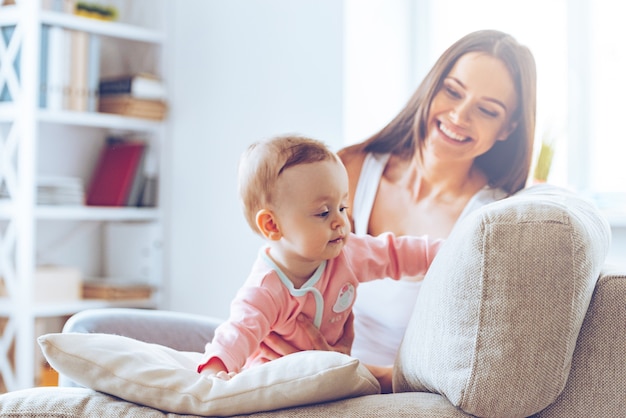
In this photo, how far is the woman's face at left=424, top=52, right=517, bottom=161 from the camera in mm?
1865

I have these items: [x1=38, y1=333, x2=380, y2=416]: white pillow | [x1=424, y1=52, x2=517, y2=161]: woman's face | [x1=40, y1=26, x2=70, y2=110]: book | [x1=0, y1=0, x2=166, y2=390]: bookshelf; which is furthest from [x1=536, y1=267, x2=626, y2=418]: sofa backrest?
[x1=40, y1=26, x2=70, y2=110]: book

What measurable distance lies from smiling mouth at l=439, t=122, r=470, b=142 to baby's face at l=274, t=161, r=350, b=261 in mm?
442

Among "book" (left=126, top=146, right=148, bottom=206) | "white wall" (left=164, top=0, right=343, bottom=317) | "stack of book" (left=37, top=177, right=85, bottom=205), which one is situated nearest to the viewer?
"white wall" (left=164, top=0, right=343, bottom=317)

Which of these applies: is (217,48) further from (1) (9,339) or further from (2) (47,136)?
(1) (9,339)

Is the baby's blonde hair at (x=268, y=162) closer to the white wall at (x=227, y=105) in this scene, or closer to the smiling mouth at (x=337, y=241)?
the smiling mouth at (x=337, y=241)

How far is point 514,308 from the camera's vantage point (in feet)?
3.65

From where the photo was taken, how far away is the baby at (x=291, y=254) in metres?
1.50

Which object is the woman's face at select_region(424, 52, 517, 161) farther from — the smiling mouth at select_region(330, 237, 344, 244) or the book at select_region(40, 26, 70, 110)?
the book at select_region(40, 26, 70, 110)

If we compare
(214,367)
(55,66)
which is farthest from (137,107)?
(214,367)

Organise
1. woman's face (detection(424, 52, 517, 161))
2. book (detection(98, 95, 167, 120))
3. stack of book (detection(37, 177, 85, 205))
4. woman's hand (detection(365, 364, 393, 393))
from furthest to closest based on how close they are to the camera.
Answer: book (detection(98, 95, 167, 120))
stack of book (detection(37, 177, 85, 205))
woman's face (detection(424, 52, 517, 161))
woman's hand (detection(365, 364, 393, 393))

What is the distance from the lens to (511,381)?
1105mm

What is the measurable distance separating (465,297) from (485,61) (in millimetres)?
856

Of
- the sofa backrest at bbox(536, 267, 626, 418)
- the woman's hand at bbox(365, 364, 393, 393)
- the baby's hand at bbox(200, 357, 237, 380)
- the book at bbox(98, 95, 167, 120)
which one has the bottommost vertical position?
the woman's hand at bbox(365, 364, 393, 393)

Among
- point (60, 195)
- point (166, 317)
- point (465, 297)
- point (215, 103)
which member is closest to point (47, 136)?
point (60, 195)
